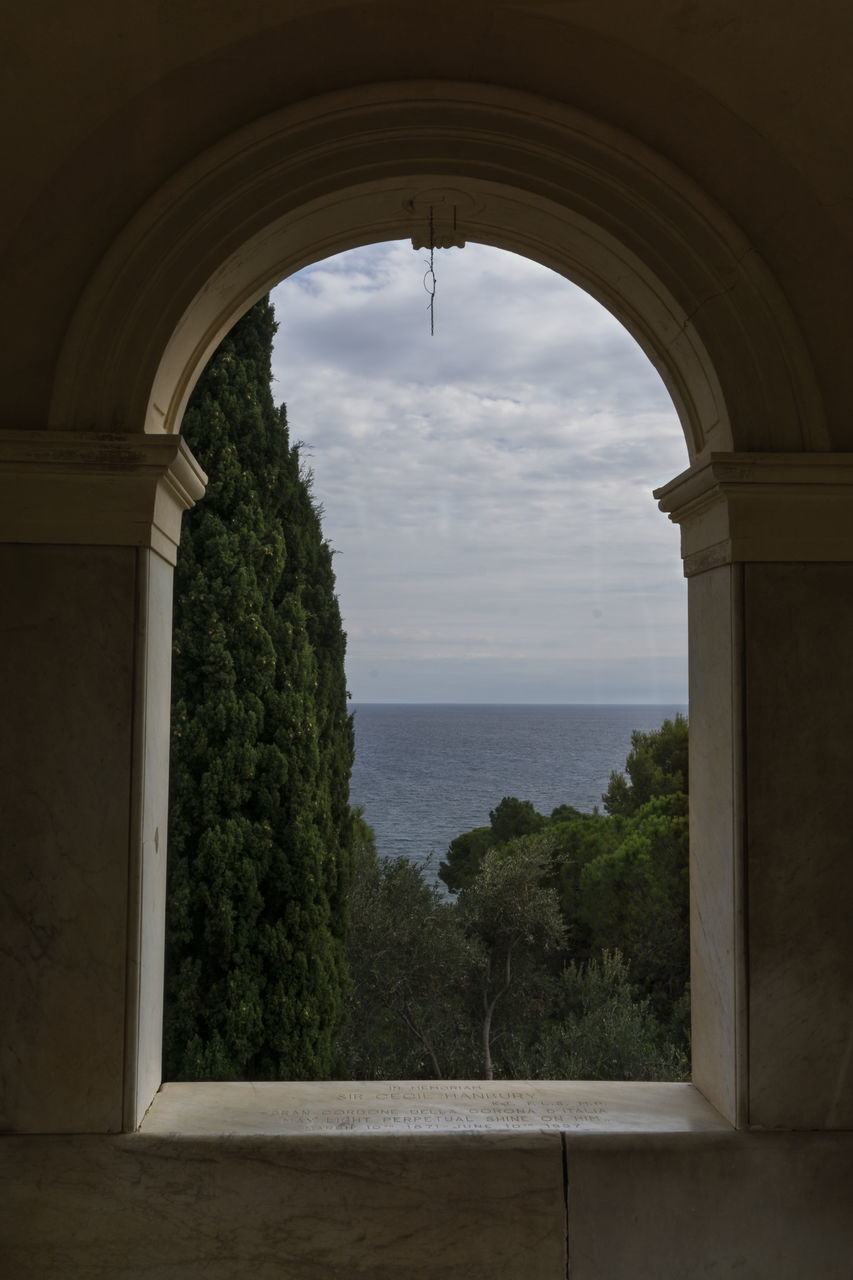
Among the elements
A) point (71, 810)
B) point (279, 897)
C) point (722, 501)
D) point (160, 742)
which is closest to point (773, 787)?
point (722, 501)

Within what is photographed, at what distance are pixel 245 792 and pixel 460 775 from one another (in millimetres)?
25010

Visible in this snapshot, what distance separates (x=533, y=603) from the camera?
34.1 m

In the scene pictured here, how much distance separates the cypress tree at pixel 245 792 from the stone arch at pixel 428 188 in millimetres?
3918

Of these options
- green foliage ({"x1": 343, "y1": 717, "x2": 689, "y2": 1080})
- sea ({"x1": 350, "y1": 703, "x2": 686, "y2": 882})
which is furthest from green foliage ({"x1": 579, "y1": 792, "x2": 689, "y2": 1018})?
sea ({"x1": 350, "y1": 703, "x2": 686, "y2": 882})

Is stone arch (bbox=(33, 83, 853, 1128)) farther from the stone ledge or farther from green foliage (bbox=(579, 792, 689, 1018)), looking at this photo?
green foliage (bbox=(579, 792, 689, 1018))

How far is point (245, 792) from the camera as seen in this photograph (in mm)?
6660

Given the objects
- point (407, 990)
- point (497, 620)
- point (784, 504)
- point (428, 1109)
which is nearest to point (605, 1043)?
point (407, 990)

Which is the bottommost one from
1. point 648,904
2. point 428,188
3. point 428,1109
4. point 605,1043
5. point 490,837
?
point 605,1043

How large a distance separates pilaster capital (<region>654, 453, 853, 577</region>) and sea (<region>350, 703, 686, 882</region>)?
1531cm

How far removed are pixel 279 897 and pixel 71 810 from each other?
13.9 ft

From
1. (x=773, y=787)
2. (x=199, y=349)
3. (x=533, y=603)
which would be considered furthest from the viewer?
(x=533, y=603)

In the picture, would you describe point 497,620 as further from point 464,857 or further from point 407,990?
point 407,990

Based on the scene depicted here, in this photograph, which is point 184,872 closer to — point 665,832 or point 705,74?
point 705,74

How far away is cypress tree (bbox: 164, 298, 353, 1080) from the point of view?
6.49 m
